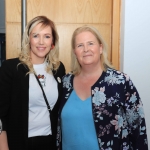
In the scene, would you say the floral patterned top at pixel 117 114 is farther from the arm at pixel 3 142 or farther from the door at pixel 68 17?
the door at pixel 68 17

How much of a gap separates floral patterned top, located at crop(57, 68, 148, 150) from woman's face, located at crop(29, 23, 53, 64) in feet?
1.39

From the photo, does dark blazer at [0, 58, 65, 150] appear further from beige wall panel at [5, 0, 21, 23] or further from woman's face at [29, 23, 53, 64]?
beige wall panel at [5, 0, 21, 23]

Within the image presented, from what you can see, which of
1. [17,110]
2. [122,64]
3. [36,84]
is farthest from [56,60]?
[122,64]

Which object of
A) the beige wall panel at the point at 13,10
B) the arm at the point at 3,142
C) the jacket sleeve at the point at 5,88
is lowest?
the arm at the point at 3,142

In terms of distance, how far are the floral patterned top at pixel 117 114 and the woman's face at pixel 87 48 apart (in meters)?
0.13

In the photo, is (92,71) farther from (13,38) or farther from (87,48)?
(13,38)

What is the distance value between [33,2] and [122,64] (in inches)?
39.1

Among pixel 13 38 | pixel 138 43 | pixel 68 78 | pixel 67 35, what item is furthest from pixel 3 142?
pixel 138 43

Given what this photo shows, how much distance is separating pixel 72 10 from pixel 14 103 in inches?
43.9

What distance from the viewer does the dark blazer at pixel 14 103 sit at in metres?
1.50

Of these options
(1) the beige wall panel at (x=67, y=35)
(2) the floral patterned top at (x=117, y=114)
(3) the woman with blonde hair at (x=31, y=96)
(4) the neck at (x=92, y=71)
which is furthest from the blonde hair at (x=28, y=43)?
(1) the beige wall panel at (x=67, y=35)

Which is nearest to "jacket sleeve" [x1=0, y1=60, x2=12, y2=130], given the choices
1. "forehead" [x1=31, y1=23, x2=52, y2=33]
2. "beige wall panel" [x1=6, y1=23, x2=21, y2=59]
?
"forehead" [x1=31, y1=23, x2=52, y2=33]

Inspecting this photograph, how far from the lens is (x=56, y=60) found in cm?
176

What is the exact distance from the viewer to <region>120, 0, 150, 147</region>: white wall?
2004 millimetres
